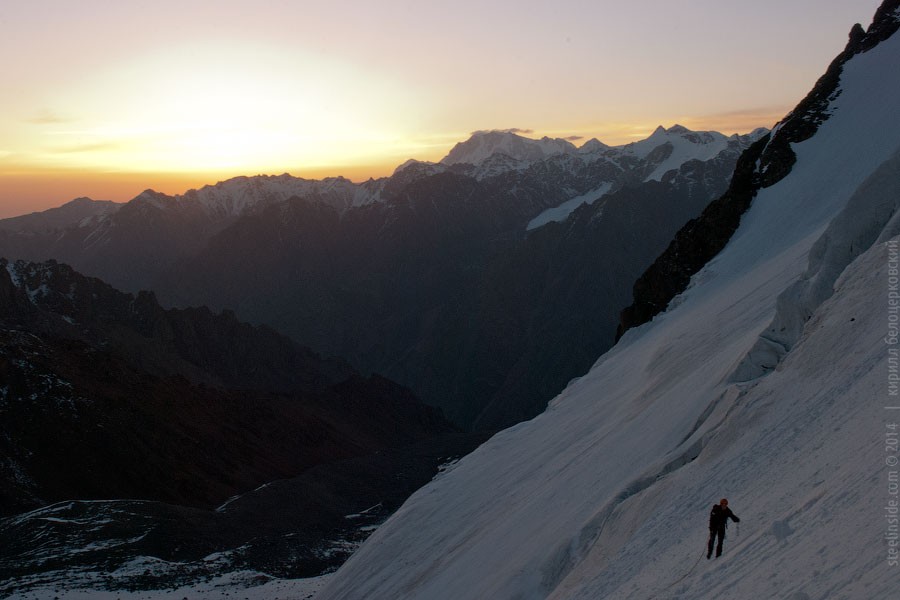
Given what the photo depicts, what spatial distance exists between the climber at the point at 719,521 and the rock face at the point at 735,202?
140ft

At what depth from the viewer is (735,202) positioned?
182 ft

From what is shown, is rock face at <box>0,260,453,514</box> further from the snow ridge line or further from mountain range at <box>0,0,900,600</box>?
the snow ridge line

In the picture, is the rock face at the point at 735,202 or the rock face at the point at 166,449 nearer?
the rock face at the point at 166,449

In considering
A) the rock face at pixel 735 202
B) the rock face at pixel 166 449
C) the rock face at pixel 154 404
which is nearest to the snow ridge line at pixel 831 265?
the rock face at pixel 735 202

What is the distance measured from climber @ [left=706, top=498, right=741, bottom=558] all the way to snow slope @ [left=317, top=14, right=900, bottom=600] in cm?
25

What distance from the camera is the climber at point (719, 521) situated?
12.8 m

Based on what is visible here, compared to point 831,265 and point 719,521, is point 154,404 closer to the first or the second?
point 831,265

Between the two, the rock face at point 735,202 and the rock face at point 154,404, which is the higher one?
the rock face at point 735,202

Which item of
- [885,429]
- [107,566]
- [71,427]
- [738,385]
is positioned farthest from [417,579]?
[71,427]

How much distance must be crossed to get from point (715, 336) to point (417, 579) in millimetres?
15345

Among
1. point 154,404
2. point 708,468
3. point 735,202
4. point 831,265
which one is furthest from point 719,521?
point 154,404

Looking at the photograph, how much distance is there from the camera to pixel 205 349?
136 metres

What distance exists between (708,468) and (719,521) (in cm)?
488

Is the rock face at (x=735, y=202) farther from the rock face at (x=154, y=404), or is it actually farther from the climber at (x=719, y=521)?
the rock face at (x=154, y=404)
